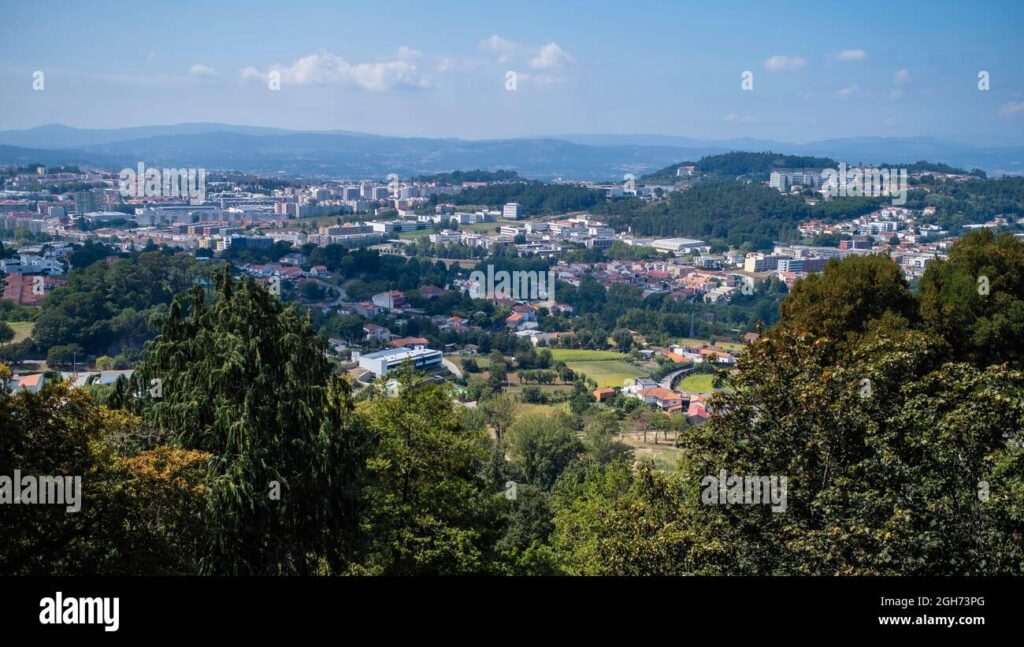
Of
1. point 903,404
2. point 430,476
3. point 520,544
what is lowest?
point 520,544

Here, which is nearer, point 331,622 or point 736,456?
point 331,622

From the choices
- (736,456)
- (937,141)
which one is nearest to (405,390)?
(736,456)

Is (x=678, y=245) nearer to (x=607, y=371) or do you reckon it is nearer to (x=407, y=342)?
(x=607, y=371)

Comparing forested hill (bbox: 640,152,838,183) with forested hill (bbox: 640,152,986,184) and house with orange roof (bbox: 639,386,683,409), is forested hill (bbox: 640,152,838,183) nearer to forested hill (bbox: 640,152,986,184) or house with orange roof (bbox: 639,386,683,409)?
forested hill (bbox: 640,152,986,184)

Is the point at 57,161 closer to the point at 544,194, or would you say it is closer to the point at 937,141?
the point at 544,194

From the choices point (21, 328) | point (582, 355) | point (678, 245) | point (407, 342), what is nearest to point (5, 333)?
point (21, 328)

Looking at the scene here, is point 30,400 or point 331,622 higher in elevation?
point 30,400

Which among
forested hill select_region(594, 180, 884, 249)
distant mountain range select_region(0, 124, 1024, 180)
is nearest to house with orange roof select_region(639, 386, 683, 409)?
forested hill select_region(594, 180, 884, 249)
